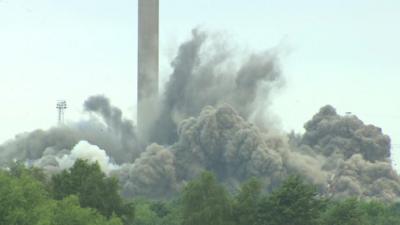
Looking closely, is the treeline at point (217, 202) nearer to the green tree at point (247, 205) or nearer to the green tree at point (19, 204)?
the green tree at point (247, 205)

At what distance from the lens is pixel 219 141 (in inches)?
6481

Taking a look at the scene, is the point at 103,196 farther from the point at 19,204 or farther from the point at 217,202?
the point at 19,204

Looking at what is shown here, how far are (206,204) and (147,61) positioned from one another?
8515 cm

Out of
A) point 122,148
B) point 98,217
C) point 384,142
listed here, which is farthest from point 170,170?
point 98,217

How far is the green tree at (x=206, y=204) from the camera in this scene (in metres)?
88.9

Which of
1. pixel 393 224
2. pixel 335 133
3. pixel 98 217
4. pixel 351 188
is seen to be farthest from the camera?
pixel 335 133

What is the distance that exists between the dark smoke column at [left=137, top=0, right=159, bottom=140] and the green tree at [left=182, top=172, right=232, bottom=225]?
82.3 m

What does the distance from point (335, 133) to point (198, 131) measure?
19.0 metres

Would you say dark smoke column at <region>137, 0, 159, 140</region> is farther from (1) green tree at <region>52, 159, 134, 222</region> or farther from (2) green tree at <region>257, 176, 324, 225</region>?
(2) green tree at <region>257, 176, 324, 225</region>

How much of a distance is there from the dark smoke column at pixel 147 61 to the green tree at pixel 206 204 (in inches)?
3241

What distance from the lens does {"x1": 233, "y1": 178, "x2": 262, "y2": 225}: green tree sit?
90.6 meters

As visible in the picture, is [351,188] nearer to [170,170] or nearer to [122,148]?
[170,170]

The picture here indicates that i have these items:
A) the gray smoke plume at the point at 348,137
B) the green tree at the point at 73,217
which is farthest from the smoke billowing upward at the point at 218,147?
the green tree at the point at 73,217

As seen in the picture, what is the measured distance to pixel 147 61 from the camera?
173 m
